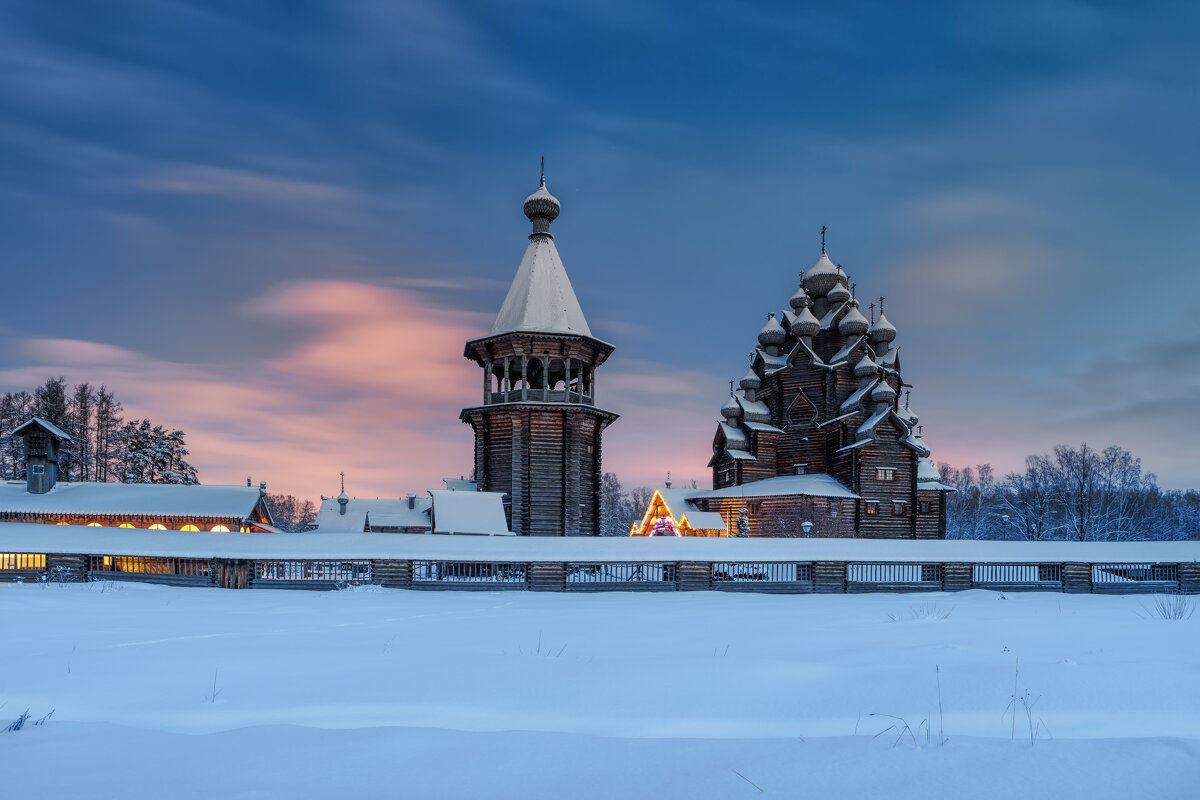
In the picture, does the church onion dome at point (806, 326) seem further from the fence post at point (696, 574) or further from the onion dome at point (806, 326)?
the fence post at point (696, 574)

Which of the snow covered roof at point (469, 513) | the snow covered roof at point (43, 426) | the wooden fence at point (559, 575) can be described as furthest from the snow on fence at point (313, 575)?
the snow covered roof at point (43, 426)

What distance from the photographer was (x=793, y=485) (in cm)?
3712

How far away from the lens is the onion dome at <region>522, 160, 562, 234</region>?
34.3 m

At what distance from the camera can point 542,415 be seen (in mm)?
30469

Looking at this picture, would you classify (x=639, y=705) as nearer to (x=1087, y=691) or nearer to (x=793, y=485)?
(x=1087, y=691)

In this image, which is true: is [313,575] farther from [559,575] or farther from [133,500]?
[133,500]

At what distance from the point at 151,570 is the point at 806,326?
120 feet

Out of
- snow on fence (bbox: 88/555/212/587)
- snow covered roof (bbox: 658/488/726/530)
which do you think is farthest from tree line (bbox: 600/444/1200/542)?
snow on fence (bbox: 88/555/212/587)

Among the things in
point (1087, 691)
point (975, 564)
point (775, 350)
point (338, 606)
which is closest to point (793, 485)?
point (775, 350)

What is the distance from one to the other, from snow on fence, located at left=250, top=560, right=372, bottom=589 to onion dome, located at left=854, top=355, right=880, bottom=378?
103 ft

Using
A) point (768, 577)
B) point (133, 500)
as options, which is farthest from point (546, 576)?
point (133, 500)

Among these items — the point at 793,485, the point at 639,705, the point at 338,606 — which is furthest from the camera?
the point at 793,485

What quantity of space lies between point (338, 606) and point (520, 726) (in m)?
10.3

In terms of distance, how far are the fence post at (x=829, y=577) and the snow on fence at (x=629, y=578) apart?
4.35 metres
